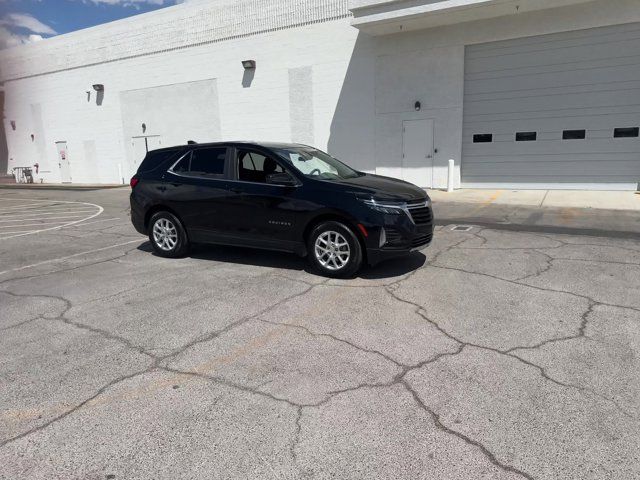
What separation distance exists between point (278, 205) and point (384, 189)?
142 centimetres

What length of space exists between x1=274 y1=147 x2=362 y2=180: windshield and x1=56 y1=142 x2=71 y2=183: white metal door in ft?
77.7

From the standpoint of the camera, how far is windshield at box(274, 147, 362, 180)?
6.19 meters

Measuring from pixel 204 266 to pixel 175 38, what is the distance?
17041mm

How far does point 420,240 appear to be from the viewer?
18.9 ft

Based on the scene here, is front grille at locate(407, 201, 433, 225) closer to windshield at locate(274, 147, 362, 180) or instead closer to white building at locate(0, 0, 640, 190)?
windshield at locate(274, 147, 362, 180)

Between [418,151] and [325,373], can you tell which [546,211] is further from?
[325,373]

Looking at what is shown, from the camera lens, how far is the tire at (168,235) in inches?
274

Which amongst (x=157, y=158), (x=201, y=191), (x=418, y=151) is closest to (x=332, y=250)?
(x=201, y=191)

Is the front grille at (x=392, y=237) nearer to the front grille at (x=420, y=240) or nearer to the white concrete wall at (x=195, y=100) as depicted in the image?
A: the front grille at (x=420, y=240)

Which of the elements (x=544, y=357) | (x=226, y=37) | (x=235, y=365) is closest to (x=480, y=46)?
(x=226, y=37)

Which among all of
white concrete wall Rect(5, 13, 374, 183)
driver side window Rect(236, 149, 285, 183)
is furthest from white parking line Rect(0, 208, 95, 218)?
driver side window Rect(236, 149, 285, 183)

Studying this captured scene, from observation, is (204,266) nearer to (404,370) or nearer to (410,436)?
(404,370)

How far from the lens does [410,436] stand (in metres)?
2.71

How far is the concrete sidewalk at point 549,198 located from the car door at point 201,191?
8.08 meters
